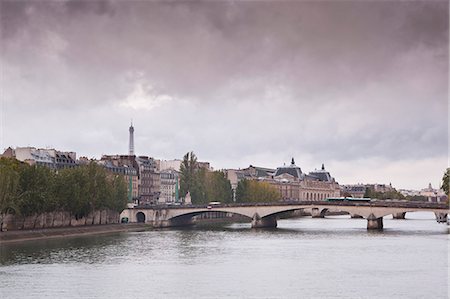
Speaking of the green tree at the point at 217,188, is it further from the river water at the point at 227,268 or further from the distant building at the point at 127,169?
the river water at the point at 227,268

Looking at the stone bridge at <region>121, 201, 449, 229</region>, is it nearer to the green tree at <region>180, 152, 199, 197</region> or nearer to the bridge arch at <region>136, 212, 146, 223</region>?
the bridge arch at <region>136, 212, 146, 223</region>

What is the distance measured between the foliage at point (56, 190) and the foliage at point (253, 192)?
35.9 meters

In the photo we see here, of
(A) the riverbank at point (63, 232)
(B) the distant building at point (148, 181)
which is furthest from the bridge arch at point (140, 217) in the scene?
(B) the distant building at point (148, 181)

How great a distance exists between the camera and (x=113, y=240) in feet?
224

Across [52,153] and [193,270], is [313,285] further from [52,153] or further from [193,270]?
[52,153]

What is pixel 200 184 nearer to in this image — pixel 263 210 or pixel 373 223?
pixel 263 210

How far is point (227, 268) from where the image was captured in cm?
4625

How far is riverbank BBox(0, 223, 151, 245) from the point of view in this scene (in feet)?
206

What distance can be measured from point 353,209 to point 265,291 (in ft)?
168

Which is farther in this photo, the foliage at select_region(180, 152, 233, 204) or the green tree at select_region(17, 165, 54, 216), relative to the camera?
the foliage at select_region(180, 152, 233, 204)

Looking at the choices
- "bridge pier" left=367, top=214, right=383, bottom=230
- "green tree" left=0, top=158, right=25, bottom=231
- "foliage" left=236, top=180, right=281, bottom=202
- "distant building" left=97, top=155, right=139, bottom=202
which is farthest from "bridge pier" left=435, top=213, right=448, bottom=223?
"green tree" left=0, top=158, right=25, bottom=231

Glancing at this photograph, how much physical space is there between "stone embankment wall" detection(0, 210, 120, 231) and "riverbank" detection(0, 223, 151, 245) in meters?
1.30

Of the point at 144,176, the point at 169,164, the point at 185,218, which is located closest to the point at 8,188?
the point at 185,218

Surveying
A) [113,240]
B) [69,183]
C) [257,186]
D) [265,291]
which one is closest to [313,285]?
[265,291]
